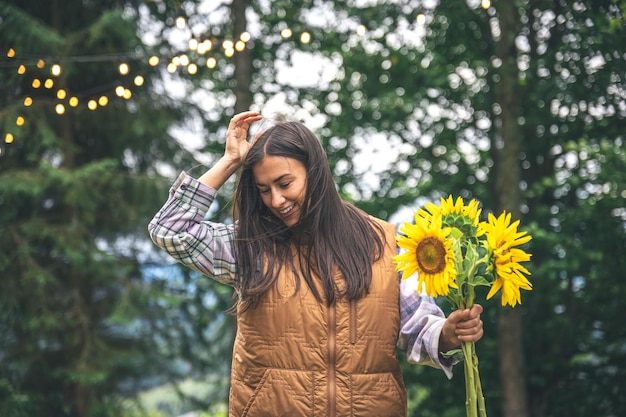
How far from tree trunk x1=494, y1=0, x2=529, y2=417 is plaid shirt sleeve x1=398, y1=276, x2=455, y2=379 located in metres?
3.43

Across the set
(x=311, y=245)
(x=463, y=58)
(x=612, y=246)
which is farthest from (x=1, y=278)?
(x=311, y=245)

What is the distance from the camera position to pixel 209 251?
83.7 inches

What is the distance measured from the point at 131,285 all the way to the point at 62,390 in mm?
1240

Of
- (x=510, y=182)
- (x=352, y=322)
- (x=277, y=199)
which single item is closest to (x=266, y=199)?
(x=277, y=199)

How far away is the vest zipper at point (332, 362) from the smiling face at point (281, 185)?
0.92 feet

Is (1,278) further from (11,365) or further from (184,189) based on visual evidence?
(184,189)

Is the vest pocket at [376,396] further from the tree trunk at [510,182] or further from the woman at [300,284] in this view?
the tree trunk at [510,182]

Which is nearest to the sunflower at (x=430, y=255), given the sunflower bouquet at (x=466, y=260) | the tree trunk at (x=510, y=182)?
the sunflower bouquet at (x=466, y=260)

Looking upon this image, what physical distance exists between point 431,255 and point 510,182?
3.84m

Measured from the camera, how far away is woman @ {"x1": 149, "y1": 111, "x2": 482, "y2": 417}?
199cm

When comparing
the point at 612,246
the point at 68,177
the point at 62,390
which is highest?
the point at 68,177

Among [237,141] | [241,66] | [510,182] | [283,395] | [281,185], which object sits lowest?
[283,395]

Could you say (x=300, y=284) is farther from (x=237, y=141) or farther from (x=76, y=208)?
(x=76, y=208)

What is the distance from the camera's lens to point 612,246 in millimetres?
5141
